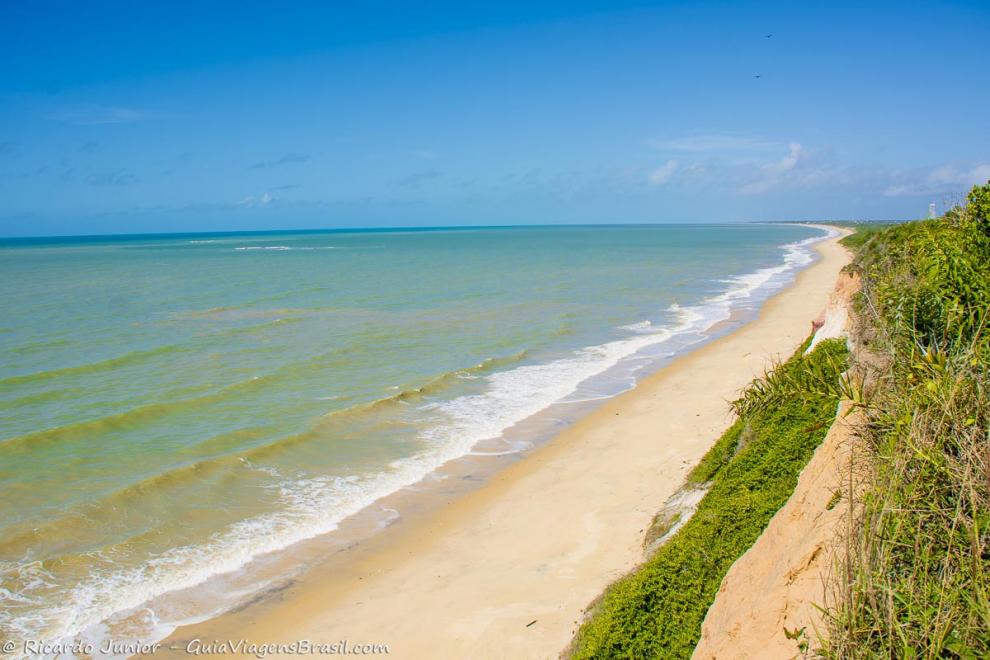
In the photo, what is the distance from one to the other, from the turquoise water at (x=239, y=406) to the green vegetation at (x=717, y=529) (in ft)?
20.8

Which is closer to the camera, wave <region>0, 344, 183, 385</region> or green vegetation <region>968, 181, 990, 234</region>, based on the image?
green vegetation <region>968, 181, 990, 234</region>

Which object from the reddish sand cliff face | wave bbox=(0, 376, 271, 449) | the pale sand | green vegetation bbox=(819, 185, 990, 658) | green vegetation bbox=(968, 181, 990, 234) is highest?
green vegetation bbox=(968, 181, 990, 234)

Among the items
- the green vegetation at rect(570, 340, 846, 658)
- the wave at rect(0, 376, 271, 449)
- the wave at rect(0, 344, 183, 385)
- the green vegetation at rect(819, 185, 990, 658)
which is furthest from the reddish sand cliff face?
the wave at rect(0, 344, 183, 385)

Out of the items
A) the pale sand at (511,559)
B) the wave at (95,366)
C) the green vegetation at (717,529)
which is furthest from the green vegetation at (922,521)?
the wave at (95,366)

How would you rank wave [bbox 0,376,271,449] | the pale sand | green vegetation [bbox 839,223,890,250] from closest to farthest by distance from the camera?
the pale sand < wave [bbox 0,376,271,449] < green vegetation [bbox 839,223,890,250]

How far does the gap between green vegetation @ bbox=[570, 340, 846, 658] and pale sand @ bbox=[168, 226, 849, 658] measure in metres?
1.17

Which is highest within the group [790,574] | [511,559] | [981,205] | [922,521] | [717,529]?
[981,205]

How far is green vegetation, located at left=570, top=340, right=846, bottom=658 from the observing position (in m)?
6.37

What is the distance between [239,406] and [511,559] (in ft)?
36.6

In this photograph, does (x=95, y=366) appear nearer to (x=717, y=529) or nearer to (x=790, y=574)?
(x=717, y=529)

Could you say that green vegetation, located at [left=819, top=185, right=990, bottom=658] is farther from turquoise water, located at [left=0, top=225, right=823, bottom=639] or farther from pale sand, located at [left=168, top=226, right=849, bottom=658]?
turquoise water, located at [left=0, top=225, right=823, bottom=639]

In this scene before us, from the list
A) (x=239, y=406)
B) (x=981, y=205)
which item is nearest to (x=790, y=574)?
(x=981, y=205)

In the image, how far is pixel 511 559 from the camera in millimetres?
10016

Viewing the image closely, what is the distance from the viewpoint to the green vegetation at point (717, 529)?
637cm
